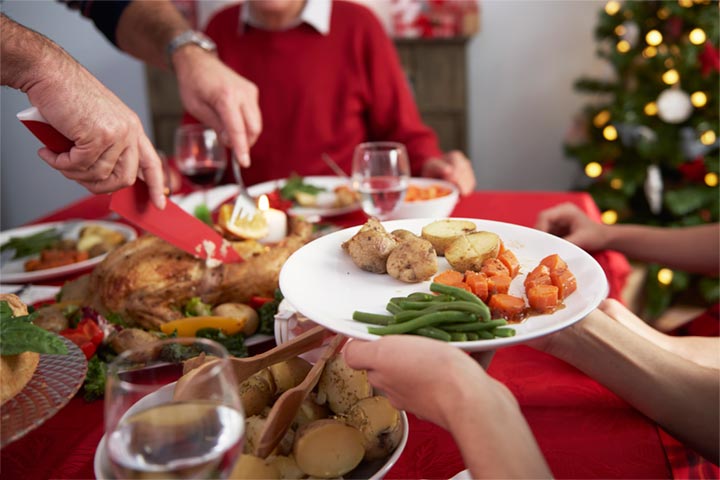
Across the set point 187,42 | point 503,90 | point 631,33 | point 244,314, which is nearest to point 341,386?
point 244,314

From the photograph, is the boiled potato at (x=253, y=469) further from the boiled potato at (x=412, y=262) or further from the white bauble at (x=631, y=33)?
the white bauble at (x=631, y=33)

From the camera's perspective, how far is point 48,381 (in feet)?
2.78

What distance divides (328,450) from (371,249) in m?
0.32

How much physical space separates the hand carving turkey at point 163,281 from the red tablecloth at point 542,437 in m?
0.24

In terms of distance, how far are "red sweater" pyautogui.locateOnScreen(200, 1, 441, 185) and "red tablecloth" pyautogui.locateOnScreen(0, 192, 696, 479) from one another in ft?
6.40

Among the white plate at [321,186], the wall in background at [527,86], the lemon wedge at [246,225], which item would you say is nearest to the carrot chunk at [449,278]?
the lemon wedge at [246,225]

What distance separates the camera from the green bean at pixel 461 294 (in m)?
0.83

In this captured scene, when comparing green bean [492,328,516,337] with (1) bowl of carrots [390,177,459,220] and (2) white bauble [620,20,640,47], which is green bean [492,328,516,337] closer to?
(1) bowl of carrots [390,177,459,220]

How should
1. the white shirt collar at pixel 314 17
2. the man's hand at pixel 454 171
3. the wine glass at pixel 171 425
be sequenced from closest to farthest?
the wine glass at pixel 171 425, the man's hand at pixel 454 171, the white shirt collar at pixel 314 17

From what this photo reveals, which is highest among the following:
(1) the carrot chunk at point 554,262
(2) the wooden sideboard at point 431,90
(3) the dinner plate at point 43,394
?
(1) the carrot chunk at point 554,262

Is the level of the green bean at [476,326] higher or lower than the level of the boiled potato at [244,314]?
higher

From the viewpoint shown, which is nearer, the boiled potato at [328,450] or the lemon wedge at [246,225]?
the boiled potato at [328,450]

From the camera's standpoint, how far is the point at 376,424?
0.80 metres

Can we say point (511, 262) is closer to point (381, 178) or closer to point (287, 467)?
point (287, 467)
